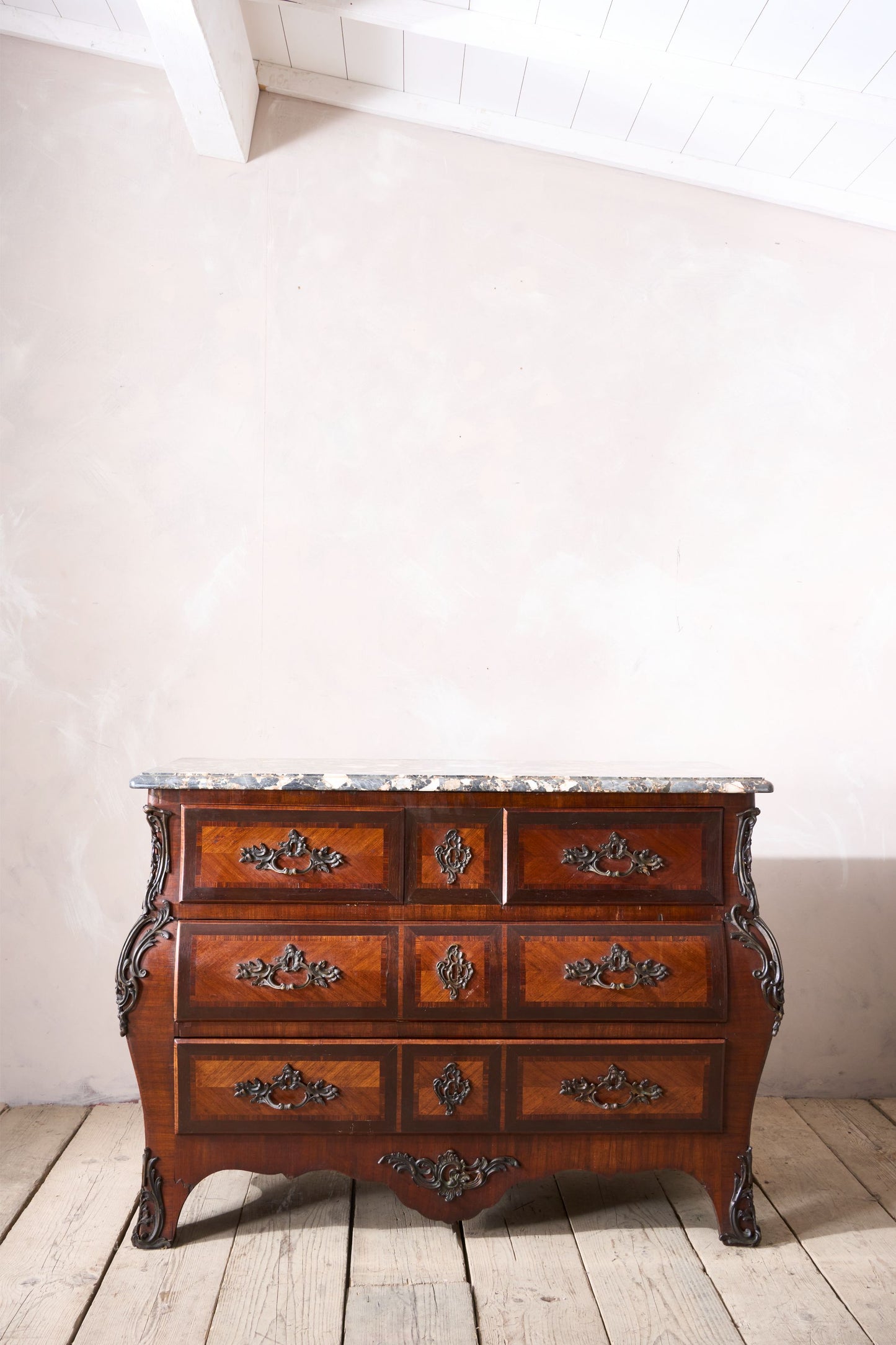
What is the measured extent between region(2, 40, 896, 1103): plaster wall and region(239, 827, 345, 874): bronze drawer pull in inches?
29.5

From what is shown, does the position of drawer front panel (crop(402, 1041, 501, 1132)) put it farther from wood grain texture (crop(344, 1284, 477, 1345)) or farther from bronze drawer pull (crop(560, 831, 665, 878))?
bronze drawer pull (crop(560, 831, 665, 878))

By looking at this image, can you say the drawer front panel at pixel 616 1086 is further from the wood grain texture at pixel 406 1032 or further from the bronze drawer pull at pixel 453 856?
the bronze drawer pull at pixel 453 856

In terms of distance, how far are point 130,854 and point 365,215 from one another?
185 cm

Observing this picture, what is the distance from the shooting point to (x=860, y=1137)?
2.27 metres

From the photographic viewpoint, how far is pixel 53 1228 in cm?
181

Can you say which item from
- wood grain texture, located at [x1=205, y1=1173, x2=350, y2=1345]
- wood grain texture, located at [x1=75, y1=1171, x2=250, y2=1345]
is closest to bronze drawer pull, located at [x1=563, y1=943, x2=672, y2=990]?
wood grain texture, located at [x1=205, y1=1173, x2=350, y2=1345]

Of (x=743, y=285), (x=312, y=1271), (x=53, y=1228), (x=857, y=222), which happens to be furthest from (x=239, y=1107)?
(x=857, y=222)

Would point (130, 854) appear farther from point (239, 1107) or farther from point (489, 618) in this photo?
point (489, 618)

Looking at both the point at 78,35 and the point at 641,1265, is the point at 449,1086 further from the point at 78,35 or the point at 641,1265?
the point at 78,35

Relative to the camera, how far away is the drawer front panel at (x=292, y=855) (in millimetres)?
1721

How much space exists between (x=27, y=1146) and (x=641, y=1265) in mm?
1431

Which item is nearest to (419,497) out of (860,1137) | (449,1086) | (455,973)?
(455,973)

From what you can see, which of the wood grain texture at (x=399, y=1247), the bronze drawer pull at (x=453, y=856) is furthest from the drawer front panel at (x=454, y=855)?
the wood grain texture at (x=399, y=1247)

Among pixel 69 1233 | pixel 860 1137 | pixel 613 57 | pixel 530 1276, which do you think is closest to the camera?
pixel 530 1276
